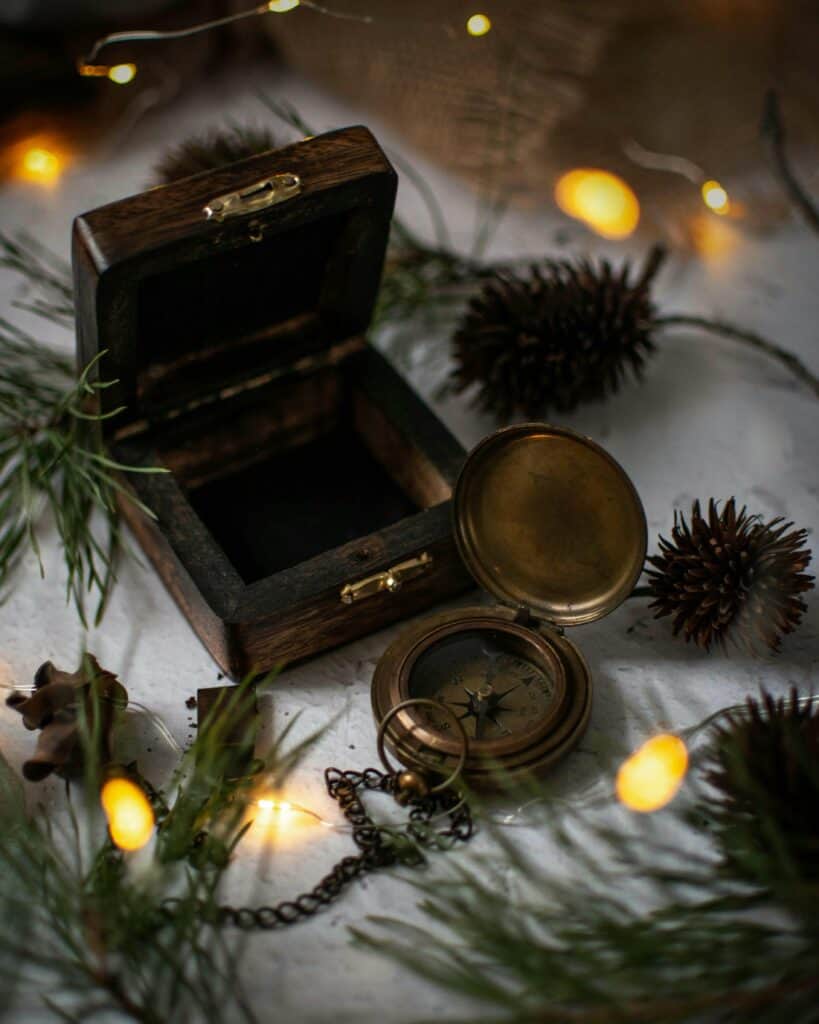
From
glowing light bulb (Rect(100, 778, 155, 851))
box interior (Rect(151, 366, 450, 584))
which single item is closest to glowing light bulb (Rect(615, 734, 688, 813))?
box interior (Rect(151, 366, 450, 584))

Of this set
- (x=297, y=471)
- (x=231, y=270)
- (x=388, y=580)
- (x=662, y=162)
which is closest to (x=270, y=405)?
(x=297, y=471)

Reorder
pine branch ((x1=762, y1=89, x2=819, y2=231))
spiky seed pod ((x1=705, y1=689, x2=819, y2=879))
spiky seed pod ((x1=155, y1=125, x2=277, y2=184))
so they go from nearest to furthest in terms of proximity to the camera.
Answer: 1. spiky seed pod ((x1=705, y1=689, x2=819, y2=879))
2. spiky seed pod ((x1=155, y1=125, x2=277, y2=184))
3. pine branch ((x1=762, y1=89, x2=819, y2=231))

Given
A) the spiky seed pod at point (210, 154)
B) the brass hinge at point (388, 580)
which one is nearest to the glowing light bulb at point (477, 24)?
the spiky seed pod at point (210, 154)

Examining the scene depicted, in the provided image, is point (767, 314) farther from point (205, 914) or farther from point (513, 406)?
point (205, 914)

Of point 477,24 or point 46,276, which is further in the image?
point 46,276

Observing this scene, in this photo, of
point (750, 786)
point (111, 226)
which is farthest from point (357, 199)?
point (750, 786)

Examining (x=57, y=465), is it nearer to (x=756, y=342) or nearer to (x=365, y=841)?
(x=365, y=841)

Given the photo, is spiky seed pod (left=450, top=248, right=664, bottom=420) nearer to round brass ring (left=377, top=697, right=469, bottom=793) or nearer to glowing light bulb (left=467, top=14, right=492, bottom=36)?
glowing light bulb (left=467, top=14, right=492, bottom=36)
